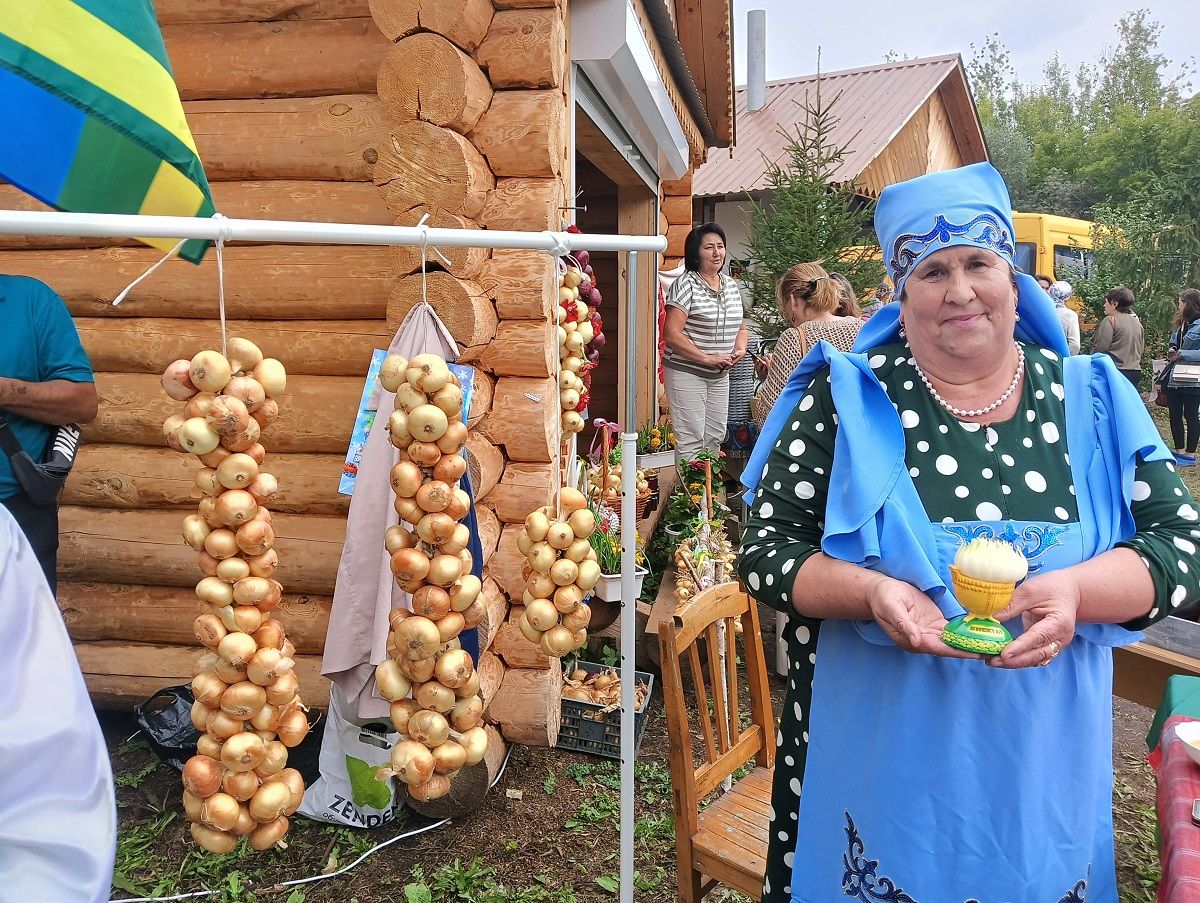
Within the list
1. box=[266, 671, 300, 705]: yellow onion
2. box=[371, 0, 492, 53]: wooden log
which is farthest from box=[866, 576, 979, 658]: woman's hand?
box=[371, 0, 492, 53]: wooden log

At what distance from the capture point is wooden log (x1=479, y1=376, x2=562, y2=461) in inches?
→ 128

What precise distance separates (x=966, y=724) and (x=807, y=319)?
3.37 meters

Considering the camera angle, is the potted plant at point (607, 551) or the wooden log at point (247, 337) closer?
the wooden log at point (247, 337)

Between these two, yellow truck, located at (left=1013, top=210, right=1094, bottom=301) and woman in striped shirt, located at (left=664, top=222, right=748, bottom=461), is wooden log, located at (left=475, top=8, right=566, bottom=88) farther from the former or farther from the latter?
yellow truck, located at (left=1013, top=210, right=1094, bottom=301)

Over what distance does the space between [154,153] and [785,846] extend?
6.01 ft

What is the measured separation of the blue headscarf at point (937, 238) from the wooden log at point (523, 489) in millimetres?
1647

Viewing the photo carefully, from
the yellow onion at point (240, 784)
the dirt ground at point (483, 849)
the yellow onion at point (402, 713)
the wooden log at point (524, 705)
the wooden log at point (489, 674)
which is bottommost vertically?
the dirt ground at point (483, 849)

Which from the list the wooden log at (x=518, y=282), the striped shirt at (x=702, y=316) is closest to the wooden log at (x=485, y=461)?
the wooden log at (x=518, y=282)

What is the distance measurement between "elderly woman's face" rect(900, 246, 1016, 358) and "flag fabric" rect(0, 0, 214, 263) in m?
1.38

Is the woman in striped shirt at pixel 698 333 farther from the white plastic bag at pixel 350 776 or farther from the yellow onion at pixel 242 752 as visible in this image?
the yellow onion at pixel 242 752

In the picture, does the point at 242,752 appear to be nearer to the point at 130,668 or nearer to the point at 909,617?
the point at 909,617

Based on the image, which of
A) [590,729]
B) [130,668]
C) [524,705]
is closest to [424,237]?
[524,705]

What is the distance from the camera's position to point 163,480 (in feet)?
11.8

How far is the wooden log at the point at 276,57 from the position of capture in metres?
3.29
